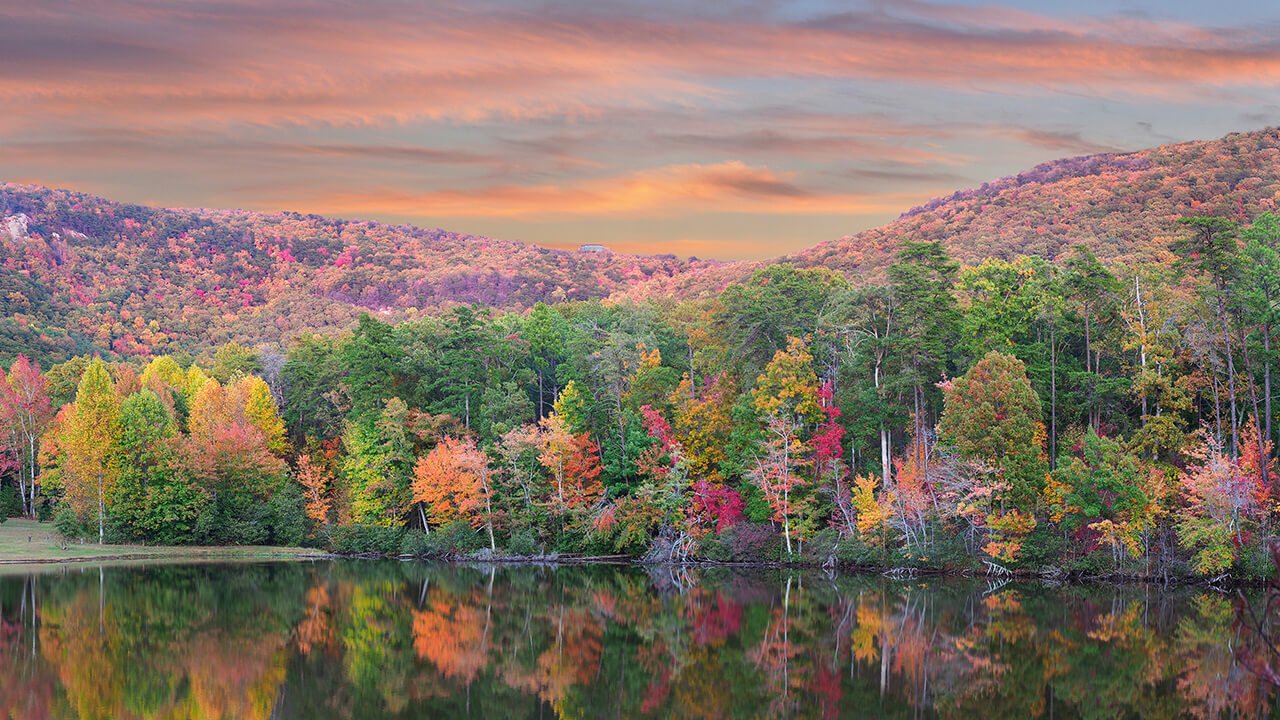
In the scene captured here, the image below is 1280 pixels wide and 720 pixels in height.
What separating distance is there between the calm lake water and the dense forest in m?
3.93

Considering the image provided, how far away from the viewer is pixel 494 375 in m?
70.2

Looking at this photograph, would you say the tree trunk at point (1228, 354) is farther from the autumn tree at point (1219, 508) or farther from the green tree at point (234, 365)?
the green tree at point (234, 365)

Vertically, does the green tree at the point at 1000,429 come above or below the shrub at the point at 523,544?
above

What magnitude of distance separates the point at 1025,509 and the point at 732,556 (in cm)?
1482

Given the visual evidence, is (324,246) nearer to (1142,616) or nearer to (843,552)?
(843,552)

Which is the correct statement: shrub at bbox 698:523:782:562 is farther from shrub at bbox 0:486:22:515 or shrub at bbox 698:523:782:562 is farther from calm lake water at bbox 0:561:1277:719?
shrub at bbox 0:486:22:515

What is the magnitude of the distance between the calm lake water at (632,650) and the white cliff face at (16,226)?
351 ft

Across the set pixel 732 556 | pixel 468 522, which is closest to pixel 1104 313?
pixel 732 556

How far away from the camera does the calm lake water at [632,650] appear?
2544 cm

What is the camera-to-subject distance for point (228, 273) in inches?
5738

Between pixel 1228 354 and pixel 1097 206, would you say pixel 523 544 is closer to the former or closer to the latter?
pixel 1228 354

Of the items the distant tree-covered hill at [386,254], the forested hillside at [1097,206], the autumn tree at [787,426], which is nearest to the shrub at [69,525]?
the distant tree-covered hill at [386,254]

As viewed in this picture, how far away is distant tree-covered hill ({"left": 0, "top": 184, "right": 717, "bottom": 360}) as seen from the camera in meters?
120

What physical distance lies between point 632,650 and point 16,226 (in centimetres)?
13757
